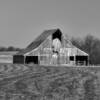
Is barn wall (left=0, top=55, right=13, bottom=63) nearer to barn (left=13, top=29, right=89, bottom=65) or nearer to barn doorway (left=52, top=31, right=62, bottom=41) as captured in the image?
barn (left=13, top=29, right=89, bottom=65)

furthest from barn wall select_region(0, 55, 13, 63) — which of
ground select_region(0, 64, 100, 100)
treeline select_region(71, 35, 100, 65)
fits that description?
ground select_region(0, 64, 100, 100)

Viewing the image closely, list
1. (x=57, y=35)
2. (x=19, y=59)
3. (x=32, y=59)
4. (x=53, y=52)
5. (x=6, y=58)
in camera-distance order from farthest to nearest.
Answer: (x=6, y=58)
(x=19, y=59)
(x=57, y=35)
(x=53, y=52)
(x=32, y=59)

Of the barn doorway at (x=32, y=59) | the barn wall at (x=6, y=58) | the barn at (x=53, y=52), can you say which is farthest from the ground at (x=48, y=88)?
the barn wall at (x=6, y=58)

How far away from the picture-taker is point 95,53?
108375mm

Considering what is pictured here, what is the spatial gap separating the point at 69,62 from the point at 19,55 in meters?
9.94

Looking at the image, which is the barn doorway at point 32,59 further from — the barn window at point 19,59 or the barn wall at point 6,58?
the barn wall at point 6,58

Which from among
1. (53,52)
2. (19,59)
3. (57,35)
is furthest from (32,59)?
(57,35)

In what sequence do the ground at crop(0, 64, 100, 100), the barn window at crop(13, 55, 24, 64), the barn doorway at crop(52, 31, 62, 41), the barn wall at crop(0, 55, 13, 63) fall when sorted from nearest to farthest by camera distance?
1. the ground at crop(0, 64, 100, 100)
2. the barn window at crop(13, 55, 24, 64)
3. the barn doorway at crop(52, 31, 62, 41)
4. the barn wall at crop(0, 55, 13, 63)

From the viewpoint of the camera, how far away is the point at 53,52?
6994 centimetres

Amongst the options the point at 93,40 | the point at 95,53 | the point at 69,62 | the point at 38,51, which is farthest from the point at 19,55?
the point at 93,40

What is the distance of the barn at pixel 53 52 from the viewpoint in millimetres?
68000

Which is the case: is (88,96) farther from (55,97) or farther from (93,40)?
(93,40)

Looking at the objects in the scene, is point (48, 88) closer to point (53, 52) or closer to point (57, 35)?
point (53, 52)

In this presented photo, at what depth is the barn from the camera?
6800 centimetres
